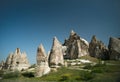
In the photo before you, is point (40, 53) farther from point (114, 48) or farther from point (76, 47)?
point (114, 48)

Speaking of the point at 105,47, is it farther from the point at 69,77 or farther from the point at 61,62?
the point at 69,77

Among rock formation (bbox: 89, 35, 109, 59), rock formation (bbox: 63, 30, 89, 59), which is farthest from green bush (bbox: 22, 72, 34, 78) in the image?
rock formation (bbox: 89, 35, 109, 59)

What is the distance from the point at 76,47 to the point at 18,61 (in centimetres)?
885

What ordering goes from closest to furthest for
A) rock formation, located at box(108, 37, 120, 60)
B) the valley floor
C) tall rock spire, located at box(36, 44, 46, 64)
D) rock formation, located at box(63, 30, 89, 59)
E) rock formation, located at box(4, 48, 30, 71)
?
the valley floor, rock formation, located at box(108, 37, 120, 60), tall rock spire, located at box(36, 44, 46, 64), rock formation, located at box(4, 48, 30, 71), rock formation, located at box(63, 30, 89, 59)

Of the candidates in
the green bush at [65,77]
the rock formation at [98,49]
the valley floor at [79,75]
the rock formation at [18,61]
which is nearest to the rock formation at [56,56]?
the valley floor at [79,75]

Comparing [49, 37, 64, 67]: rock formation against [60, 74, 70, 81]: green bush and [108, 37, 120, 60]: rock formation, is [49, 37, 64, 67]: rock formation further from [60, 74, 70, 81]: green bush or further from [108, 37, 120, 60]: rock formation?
[108, 37, 120, 60]: rock formation

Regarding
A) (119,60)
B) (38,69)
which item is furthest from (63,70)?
(119,60)

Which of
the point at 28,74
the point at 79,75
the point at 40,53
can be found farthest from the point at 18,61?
the point at 79,75

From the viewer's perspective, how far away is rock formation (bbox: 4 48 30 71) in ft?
119

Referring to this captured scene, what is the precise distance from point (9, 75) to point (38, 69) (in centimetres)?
342

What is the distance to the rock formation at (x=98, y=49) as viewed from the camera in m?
36.5

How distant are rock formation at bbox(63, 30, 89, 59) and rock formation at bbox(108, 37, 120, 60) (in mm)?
4599

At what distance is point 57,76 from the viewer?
2519 centimetres

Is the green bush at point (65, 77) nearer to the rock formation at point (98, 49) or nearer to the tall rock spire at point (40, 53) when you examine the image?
the tall rock spire at point (40, 53)
